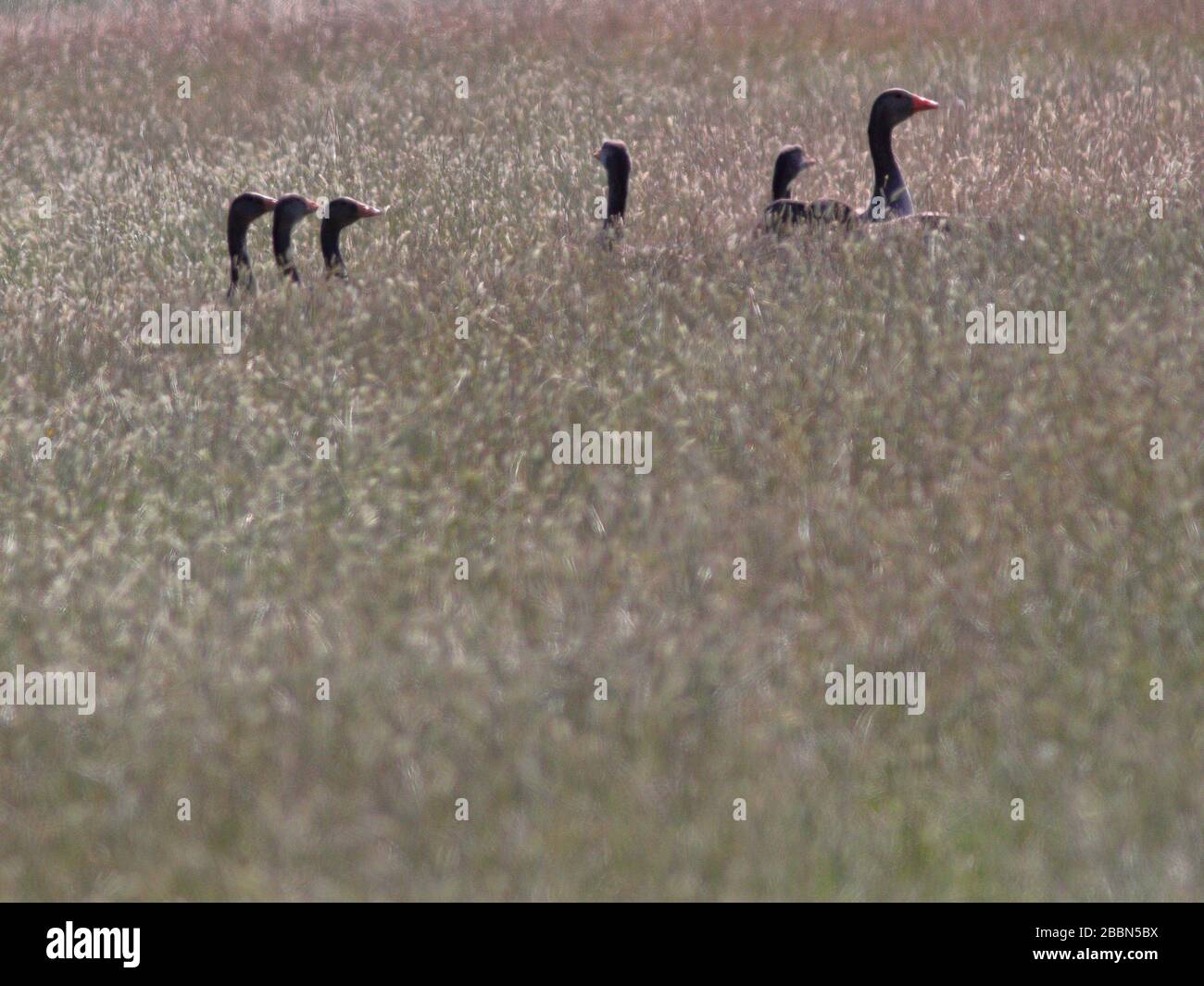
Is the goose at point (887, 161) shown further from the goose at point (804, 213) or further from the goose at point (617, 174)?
the goose at point (617, 174)

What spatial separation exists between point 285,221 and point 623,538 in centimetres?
530

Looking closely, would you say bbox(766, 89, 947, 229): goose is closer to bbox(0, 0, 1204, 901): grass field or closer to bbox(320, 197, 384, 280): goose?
bbox(0, 0, 1204, 901): grass field

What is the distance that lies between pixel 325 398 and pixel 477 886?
3836 mm

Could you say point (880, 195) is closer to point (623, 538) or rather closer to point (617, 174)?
point (617, 174)

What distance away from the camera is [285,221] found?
33.0ft

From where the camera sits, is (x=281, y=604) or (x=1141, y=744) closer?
(x=1141, y=744)

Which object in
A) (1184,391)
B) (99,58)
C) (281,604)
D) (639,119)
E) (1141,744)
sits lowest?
(1141,744)

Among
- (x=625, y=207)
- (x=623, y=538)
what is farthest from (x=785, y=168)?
(x=623, y=538)

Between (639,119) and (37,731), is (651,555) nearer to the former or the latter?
(37,731)

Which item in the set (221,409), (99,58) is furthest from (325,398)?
(99,58)

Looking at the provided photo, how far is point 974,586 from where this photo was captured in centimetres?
490

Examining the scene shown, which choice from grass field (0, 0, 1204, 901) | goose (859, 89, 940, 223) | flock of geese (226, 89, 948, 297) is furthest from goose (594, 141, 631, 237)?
goose (859, 89, 940, 223)

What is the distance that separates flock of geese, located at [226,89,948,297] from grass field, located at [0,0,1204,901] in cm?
24

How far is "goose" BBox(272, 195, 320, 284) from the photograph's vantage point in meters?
9.84
